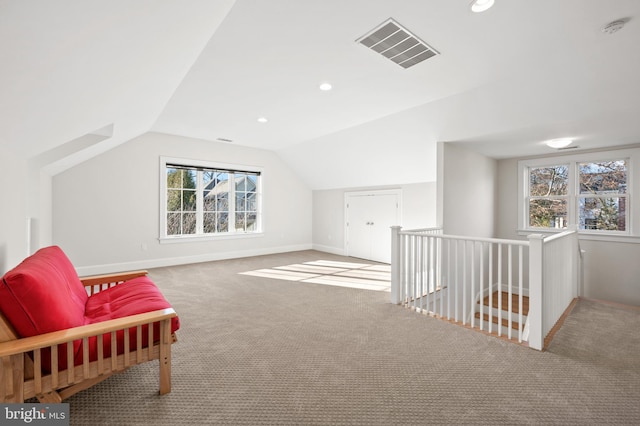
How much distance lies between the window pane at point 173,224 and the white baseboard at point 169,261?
0.51 meters

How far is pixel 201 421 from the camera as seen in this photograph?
1.55 meters

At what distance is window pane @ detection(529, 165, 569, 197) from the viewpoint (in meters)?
4.98

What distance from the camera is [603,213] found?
457 centimetres

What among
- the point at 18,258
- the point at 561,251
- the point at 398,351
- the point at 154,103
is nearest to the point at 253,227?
the point at 154,103

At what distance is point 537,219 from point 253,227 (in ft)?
18.8

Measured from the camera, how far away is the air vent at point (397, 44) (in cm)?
230

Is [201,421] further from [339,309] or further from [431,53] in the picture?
[431,53]

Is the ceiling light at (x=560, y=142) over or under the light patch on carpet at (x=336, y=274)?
over

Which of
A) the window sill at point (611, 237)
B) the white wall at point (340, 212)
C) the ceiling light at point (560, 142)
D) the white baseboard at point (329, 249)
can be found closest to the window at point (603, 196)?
the window sill at point (611, 237)

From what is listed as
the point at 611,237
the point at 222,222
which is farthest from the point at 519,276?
the point at 222,222

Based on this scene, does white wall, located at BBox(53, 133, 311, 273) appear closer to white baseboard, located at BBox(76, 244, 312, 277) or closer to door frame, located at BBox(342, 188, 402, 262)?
white baseboard, located at BBox(76, 244, 312, 277)

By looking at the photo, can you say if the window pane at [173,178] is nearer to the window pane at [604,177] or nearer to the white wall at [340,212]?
the white wall at [340,212]

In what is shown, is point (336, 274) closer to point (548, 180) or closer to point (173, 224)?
point (173, 224)

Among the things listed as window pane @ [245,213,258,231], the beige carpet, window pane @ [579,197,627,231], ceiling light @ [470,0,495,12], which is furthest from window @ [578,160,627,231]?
window pane @ [245,213,258,231]
